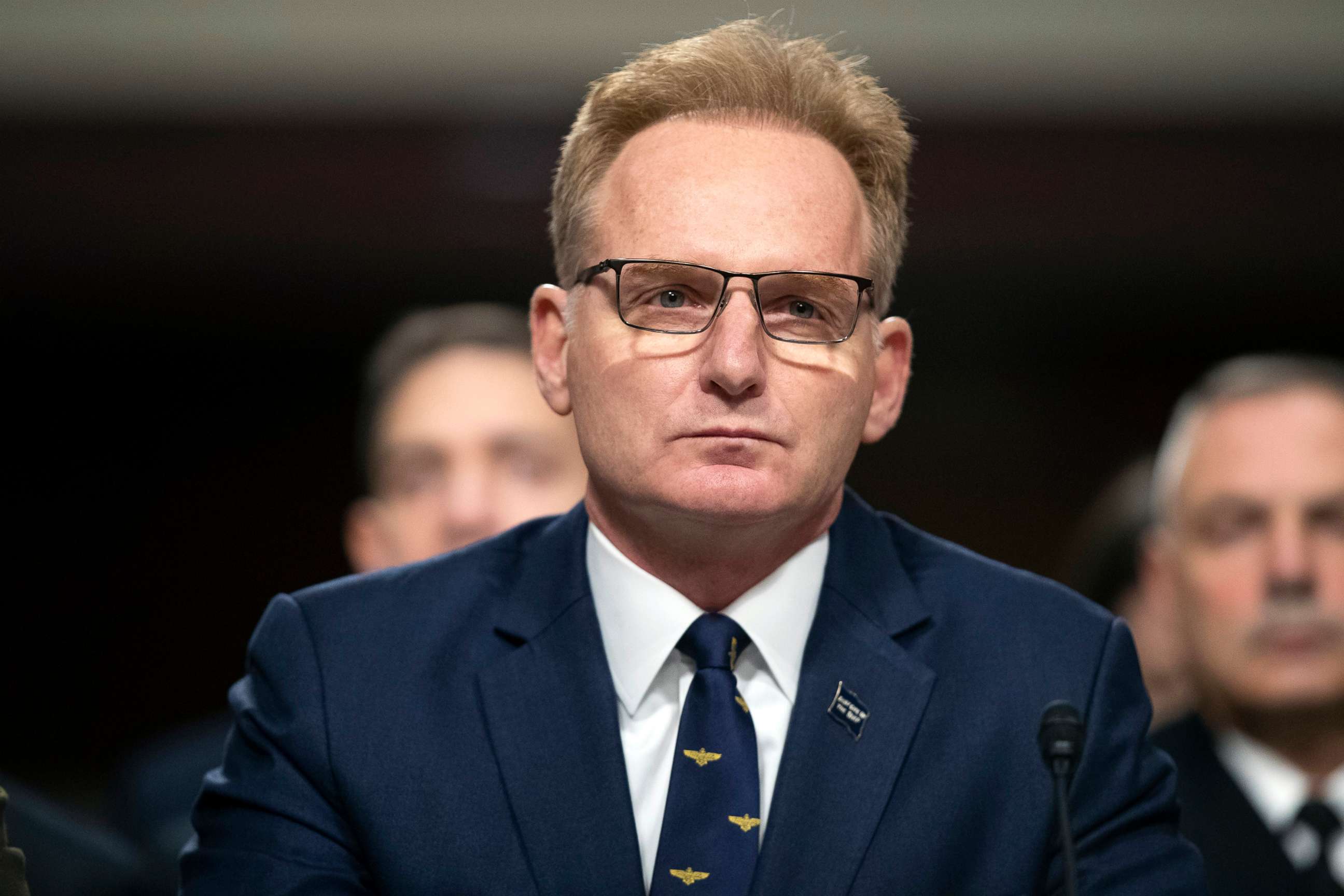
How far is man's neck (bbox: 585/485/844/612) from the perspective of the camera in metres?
1.70

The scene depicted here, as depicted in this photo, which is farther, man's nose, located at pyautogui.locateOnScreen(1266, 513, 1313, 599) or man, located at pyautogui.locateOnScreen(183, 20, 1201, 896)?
man's nose, located at pyautogui.locateOnScreen(1266, 513, 1313, 599)

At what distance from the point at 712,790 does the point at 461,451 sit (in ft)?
4.79

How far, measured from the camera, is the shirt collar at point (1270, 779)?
252 cm

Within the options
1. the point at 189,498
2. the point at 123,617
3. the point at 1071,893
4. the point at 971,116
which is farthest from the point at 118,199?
the point at 1071,893

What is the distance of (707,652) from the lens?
172 centimetres

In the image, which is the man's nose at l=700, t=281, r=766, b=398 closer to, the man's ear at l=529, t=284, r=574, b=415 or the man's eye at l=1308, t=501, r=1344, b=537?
the man's ear at l=529, t=284, r=574, b=415

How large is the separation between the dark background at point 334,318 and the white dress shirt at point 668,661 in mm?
3933

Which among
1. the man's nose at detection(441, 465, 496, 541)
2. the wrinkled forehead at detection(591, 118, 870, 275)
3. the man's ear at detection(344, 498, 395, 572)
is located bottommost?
the man's ear at detection(344, 498, 395, 572)

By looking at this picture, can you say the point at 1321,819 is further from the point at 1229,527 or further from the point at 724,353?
the point at 724,353

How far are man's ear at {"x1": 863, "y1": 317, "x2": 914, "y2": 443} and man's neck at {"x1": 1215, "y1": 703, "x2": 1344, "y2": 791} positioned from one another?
1.13 meters

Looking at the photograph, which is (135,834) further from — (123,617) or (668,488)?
(123,617)

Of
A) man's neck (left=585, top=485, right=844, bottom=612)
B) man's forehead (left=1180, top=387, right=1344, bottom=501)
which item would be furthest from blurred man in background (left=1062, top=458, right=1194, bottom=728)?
man's neck (left=585, top=485, right=844, bottom=612)

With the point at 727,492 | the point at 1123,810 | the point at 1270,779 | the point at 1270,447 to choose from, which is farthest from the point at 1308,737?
the point at 727,492

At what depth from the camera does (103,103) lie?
5.45 m
